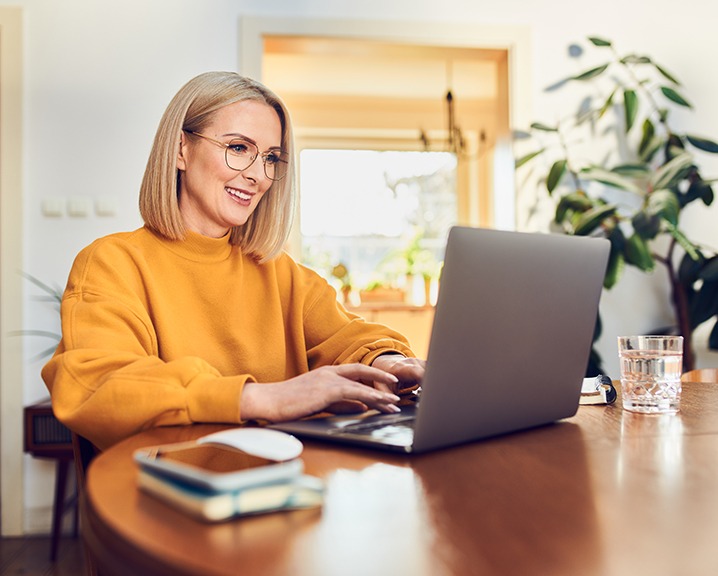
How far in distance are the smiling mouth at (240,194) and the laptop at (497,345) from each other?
660 mm

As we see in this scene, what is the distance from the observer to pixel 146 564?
1.69ft

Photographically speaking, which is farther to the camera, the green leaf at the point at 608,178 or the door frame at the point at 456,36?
the door frame at the point at 456,36

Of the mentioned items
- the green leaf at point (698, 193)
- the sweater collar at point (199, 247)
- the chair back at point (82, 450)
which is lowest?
the chair back at point (82, 450)

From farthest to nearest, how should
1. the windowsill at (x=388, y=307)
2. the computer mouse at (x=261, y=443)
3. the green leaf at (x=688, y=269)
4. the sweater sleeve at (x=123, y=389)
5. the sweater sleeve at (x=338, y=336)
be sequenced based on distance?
the windowsill at (x=388, y=307)
the green leaf at (x=688, y=269)
the sweater sleeve at (x=338, y=336)
the sweater sleeve at (x=123, y=389)
the computer mouse at (x=261, y=443)

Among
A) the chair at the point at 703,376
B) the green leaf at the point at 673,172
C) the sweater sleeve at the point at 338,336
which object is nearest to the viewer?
the sweater sleeve at the point at 338,336

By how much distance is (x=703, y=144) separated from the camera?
3262mm

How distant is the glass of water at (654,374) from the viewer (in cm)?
114

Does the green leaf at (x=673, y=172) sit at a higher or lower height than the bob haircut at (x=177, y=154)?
higher

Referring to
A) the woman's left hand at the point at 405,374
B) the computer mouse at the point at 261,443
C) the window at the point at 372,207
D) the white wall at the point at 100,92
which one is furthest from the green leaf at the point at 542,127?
the window at the point at 372,207

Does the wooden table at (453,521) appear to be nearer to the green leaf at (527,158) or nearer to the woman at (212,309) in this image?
the woman at (212,309)

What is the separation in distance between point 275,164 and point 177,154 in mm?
224

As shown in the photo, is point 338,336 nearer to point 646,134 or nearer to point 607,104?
point 607,104

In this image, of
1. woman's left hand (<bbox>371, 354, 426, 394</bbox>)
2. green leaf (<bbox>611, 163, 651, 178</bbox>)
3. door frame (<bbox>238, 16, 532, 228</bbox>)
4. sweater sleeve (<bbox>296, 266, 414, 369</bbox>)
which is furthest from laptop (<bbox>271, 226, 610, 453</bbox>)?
door frame (<bbox>238, 16, 532, 228</bbox>)

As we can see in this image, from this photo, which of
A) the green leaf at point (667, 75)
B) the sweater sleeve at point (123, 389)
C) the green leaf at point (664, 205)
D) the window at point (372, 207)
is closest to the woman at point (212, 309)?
the sweater sleeve at point (123, 389)
